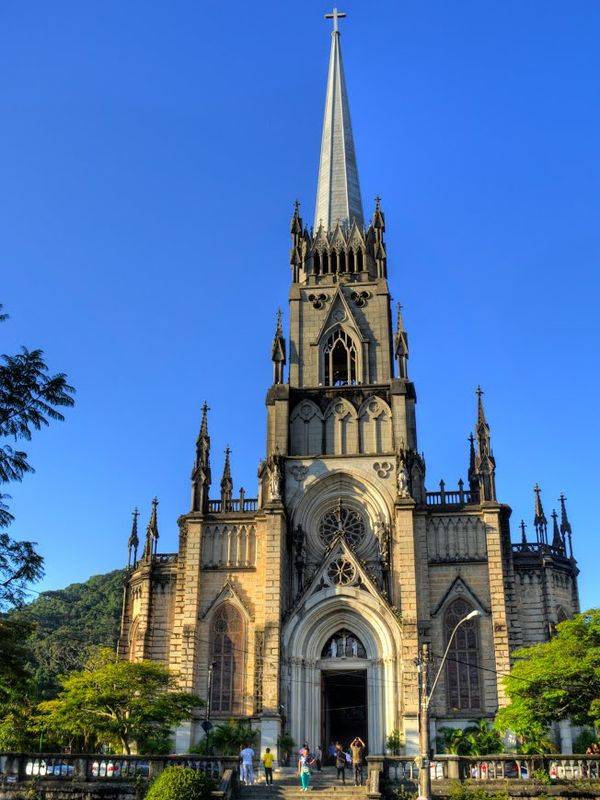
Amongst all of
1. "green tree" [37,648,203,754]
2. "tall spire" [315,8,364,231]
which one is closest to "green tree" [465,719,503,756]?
"green tree" [37,648,203,754]

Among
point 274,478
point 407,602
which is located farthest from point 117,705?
point 274,478

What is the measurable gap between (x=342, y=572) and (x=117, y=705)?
12243 millimetres

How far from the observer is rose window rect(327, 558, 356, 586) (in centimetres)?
3972

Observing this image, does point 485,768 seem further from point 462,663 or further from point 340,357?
point 340,357

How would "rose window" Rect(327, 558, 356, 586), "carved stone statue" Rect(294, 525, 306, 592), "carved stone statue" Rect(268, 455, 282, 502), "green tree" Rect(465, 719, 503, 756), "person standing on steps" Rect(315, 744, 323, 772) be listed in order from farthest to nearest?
1. "carved stone statue" Rect(268, 455, 282, 502)
2. "carved stone statue" Rect(294, 525, 306, 592)
3. "rose window" Rect(327, 558, 356, 586)
4. "person standing on steps" Rect(315, 744, 323, 772)
5. "green tree" Rect(465, 719, 503, 756)

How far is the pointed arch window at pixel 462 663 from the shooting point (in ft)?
125

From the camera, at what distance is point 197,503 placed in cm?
4256

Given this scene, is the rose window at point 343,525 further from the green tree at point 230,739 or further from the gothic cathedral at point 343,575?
the green tree at point 230,739

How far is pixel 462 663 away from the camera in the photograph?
38.6m

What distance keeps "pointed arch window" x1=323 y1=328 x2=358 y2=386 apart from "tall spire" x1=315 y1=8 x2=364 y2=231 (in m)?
8.58

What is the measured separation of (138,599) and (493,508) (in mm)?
18018

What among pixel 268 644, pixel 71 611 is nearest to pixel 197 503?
pixel 268 644

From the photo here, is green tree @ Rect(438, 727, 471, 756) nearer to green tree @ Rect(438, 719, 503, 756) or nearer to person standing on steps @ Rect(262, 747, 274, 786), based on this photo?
green tree @ Rect(438, 719, 503, 756)

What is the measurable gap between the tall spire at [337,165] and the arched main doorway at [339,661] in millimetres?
23444
